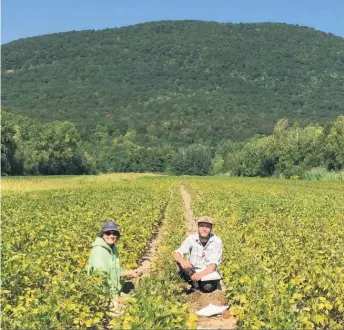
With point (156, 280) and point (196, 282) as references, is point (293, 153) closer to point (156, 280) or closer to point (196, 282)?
point (196, 282)

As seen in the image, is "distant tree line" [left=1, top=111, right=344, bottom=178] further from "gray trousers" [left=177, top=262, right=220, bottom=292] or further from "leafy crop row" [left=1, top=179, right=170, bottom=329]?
"gray trousers" [left=177, top=262, right=220, bottom=292]

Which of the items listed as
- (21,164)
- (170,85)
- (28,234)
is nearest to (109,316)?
(28,234)

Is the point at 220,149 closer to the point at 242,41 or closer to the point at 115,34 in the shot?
the point at 242,41

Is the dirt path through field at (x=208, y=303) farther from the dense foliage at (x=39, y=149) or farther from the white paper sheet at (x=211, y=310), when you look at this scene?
the dense foliage at (x=39, y=149)

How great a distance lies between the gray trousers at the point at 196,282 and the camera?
8.12 metres

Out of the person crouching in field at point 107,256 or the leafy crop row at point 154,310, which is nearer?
the leafy crop row at point 154,310

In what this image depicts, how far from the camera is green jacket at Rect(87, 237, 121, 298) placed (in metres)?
7.47

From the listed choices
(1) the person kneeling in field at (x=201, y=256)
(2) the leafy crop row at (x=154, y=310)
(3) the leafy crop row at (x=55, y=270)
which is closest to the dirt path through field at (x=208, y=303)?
(1) the person kneeling in field at (x=201, y=256)

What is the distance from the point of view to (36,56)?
6732 inches

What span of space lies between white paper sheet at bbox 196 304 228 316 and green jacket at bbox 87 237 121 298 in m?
1.22

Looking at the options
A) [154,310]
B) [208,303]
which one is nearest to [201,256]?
[208,303]

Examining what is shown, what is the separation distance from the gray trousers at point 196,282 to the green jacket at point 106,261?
122 centimetres

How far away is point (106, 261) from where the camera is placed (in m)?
7.57

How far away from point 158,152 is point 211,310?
112m
